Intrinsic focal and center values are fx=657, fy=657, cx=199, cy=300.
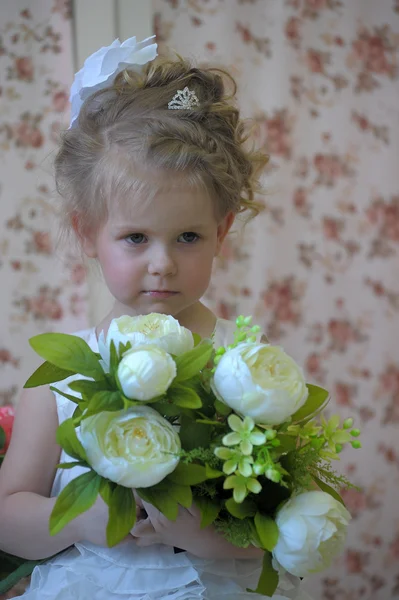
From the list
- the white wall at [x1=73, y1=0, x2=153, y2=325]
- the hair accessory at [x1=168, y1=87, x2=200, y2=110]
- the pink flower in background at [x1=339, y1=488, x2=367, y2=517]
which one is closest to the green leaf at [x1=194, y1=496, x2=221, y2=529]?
the hair accessory at [x1=168, y1=87, x2=200, y2=110]

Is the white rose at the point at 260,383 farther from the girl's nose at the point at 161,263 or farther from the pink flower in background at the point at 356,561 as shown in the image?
the pink flower in background at the point at 356,561

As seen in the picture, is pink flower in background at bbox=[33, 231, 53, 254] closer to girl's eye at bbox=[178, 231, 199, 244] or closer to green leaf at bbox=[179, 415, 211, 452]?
girl's eye at bbox=[178, 231, 199, 244]

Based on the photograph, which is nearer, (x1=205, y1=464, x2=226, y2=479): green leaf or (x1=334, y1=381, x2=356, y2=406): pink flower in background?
(x1=205, y1=464, x2=226, y2=479): green leaf

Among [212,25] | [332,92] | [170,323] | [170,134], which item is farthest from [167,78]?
[332,92]

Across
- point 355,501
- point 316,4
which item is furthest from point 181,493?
point 316,4

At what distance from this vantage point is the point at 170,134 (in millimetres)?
983

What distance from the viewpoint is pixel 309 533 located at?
0.70 metres

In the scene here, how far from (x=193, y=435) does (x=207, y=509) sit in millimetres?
89

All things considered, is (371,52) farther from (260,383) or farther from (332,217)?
(260,383)

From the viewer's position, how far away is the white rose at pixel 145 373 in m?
0.66

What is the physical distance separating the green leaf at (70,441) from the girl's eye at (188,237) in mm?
380

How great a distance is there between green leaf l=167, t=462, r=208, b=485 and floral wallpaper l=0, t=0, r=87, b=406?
3.86 ft

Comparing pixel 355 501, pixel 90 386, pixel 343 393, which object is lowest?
pixel 355 501

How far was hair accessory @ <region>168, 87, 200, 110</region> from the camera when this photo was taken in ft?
3.33
